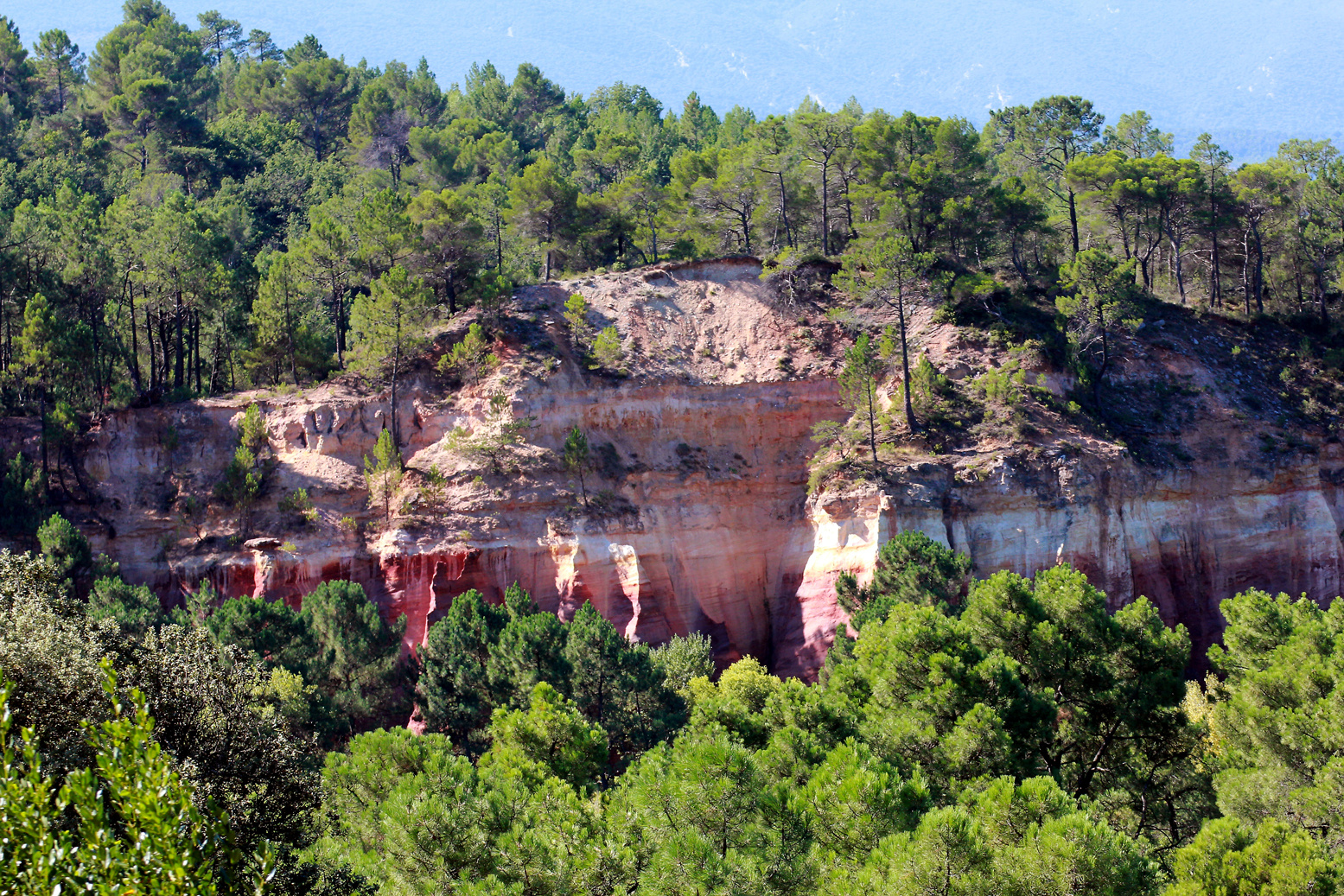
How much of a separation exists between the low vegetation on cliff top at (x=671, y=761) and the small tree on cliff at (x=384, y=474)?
942cm

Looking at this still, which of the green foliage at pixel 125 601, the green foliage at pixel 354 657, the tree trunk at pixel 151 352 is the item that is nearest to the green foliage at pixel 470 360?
the tree trunk at pixel 151 352

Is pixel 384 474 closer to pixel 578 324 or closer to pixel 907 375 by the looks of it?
pixel 578 324

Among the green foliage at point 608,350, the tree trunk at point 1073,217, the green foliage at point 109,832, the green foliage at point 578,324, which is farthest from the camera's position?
the tree trunk at point 1073,217

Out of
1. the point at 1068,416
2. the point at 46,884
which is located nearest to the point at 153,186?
the point at 1068,416

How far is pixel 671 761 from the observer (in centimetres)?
2228

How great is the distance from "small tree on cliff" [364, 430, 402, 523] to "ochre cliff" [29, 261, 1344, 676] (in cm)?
54

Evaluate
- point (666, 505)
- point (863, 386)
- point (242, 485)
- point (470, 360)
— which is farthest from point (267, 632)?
point (863, 386)

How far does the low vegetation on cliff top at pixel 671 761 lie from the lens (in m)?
14.3

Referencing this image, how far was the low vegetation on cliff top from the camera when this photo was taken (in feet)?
46.9

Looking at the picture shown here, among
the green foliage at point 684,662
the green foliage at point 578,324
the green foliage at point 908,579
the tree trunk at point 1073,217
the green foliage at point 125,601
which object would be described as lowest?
the green foliage at point 684,662

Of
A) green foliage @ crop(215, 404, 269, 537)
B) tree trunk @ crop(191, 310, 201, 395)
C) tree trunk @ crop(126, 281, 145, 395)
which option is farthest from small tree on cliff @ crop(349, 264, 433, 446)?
tree trunk @ crop(126, 281, 145, 395)

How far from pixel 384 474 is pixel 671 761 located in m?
25.8

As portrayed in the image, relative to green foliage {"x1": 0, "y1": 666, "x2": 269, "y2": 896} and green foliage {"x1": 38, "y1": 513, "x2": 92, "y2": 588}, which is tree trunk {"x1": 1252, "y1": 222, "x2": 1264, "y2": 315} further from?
green foliage {"x1": 0, "y1": 666, "x2": 269, "y2": 896}

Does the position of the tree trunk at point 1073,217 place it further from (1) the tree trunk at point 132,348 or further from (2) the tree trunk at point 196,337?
(1) the tree trunk at point 132,348
